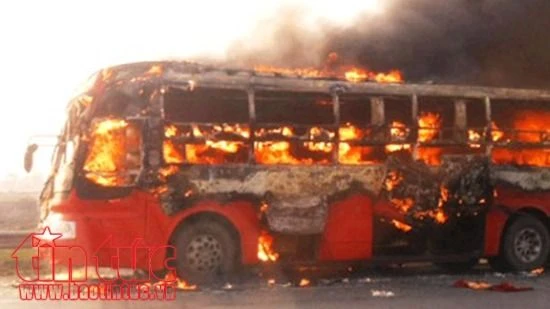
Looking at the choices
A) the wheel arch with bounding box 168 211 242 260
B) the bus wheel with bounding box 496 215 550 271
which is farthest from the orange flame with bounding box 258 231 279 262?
the bus wheel with bounding box 496 215 550 271

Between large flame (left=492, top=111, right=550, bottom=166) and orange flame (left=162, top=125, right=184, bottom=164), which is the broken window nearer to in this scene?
large flame (left=492, top=111, right=550, bottom=166)

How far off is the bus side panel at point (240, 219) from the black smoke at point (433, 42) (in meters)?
4.95

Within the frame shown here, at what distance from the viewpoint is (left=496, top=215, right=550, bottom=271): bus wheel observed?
513 inches

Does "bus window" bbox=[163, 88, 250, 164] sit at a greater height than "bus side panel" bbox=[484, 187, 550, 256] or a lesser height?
greater

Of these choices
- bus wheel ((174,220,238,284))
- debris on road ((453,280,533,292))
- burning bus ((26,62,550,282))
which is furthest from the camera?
bus wheel ((174,220,238,284))

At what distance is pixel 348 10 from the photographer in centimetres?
1614

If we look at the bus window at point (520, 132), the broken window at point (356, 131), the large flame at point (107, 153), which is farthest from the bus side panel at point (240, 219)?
the bus window at point (520, 132)

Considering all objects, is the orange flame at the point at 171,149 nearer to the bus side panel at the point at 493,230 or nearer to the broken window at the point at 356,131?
the broken window at the point at 356,131

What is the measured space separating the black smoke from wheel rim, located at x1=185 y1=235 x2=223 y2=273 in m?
5.54

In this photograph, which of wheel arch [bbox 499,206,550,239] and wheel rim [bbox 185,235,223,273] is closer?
wheel rim [bbox 185,235,223,273]

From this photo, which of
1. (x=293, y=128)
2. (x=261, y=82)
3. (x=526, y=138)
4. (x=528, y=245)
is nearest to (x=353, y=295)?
(x=293, y=128)

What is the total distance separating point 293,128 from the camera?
1179 centimetres

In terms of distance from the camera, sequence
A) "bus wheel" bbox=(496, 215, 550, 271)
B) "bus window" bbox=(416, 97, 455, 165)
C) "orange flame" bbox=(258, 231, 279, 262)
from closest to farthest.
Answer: "orange flame" bbox=(258, 231, 279, 262) < "bus window" bbox=(416, 97, 455, 165) < "bus wheel" bbox=(496, 215, 550, 271)

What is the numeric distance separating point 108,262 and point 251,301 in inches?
89.2
